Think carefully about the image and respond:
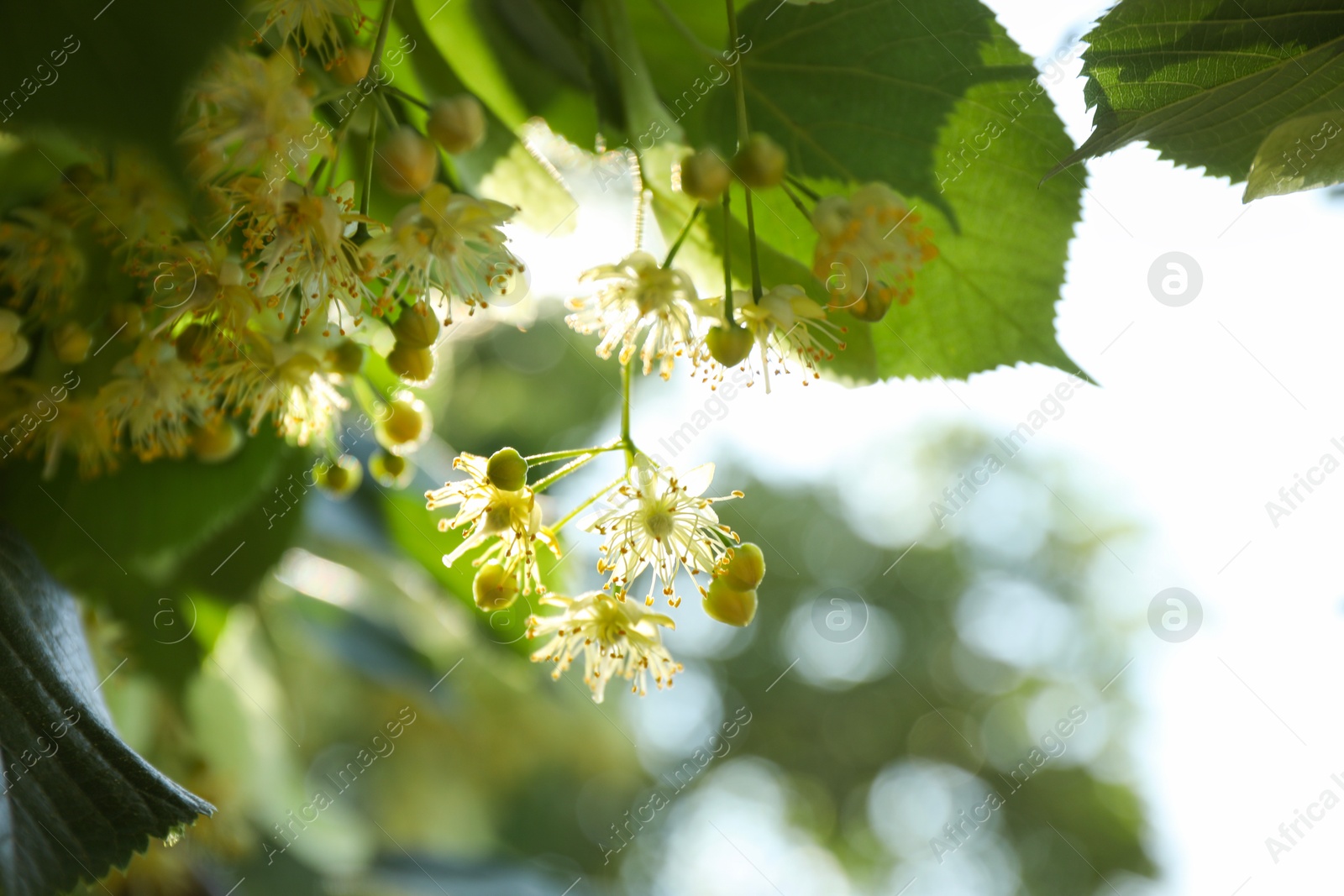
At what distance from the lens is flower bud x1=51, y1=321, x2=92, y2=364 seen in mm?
676

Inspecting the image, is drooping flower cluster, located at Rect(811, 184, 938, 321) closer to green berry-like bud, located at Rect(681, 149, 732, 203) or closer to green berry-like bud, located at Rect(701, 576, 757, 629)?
green berry-like bud, located at Rect(681, 149, 732, 203)

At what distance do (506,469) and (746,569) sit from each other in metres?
0.17

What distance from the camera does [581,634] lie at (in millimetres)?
678

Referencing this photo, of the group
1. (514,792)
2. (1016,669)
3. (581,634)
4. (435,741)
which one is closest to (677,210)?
(581,634)

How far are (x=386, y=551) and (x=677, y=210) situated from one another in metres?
0.71

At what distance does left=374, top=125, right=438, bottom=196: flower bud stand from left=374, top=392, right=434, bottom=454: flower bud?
0.88 feet

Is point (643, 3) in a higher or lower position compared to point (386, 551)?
higher

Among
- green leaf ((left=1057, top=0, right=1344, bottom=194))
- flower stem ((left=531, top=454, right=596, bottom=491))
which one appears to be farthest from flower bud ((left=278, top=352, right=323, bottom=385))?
green leaf ((left=1057, top=0, right=1344, bottom=194))

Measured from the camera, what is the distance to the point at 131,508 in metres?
0.76

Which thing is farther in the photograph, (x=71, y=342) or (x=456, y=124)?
(x=71, y=342)

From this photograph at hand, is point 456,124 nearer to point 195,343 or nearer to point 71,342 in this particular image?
point 195,343

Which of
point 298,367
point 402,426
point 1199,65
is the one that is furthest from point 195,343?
point 1199,65

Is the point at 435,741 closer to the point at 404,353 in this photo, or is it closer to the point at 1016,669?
the point at 404,353

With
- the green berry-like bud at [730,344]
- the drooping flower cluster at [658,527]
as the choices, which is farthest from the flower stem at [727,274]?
the drooping flower cluster at [658,527]
